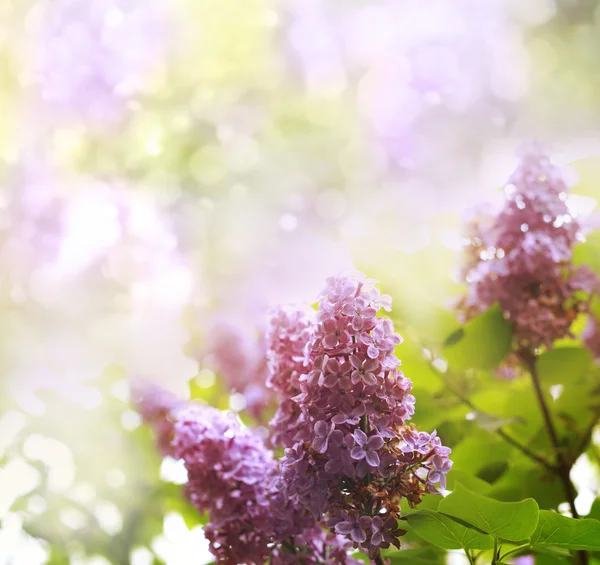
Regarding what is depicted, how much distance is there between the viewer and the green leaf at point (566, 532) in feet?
1.22

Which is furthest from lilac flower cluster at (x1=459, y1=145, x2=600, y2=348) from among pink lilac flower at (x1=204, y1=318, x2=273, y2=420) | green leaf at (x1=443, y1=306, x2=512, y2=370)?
pink lilac flower at (x1=204, y1=318, x2=273, y2=420)

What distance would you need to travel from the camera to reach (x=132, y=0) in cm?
140

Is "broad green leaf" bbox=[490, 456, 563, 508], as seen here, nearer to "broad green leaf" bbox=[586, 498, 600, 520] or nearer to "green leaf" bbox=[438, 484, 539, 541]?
"broad green leaf" bbox=[586, 498, 600, 520]

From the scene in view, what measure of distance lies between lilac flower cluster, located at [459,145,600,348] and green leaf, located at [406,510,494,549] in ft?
0.68

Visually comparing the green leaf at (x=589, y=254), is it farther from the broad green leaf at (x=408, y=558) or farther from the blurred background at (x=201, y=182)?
the broad green leaf at (x=408, y=558)

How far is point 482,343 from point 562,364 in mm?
70

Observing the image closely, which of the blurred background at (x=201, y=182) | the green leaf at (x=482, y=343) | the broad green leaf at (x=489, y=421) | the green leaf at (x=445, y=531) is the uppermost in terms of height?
the blurred background at (x=201, y=182)

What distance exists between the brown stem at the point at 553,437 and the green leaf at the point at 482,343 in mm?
25

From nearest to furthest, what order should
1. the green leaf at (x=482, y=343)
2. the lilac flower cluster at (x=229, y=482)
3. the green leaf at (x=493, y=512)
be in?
the green leaf at (x=493, y=512) → the lilac flower cluster at (x=229, y=482) → the green leaf at (x=482, y=343)

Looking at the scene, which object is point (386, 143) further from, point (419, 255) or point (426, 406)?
point (426, 406)

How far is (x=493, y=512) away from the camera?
36 centimetres

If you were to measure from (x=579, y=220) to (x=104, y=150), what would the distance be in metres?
0.94

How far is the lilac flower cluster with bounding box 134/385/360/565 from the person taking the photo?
0.44 m

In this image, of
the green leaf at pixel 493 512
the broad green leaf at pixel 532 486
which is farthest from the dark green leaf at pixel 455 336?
the green leaf at pixel 493 512
